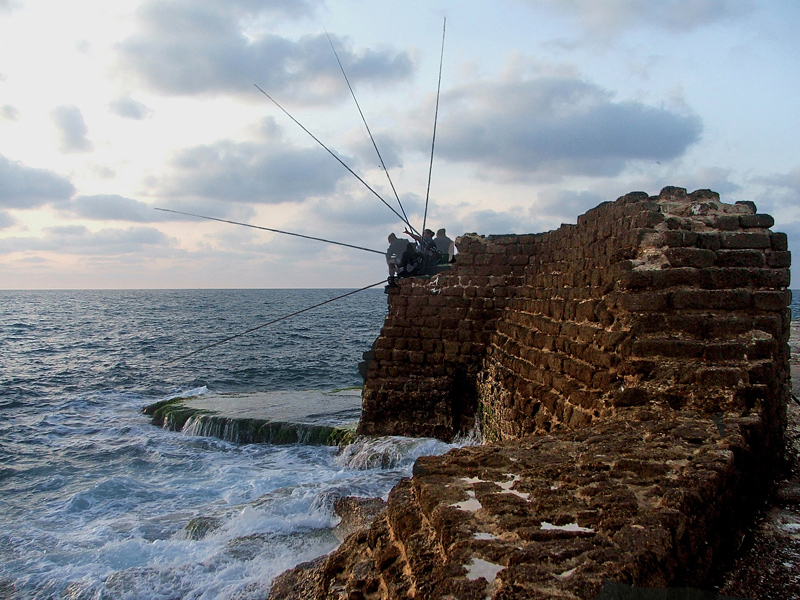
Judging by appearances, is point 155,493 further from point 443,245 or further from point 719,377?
point 719,377

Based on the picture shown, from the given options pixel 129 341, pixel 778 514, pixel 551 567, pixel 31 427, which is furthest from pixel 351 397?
pixel 129 341

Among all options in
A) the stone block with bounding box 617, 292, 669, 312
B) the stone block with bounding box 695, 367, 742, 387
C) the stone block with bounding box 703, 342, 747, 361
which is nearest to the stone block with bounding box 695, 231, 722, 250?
the stone block with bounding box 617, 292, 669, 312

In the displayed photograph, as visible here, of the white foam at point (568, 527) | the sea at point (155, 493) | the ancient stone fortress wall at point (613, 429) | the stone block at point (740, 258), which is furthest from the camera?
the sea at point (155, 493)

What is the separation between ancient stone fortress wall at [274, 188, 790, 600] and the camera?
2148 mm

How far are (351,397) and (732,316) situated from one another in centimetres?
1211

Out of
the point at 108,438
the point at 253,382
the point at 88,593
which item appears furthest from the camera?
the point at 253,382

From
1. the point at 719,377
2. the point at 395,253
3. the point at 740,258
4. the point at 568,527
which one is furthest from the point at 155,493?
the point at 740,258

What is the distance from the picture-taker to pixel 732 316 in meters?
4.31

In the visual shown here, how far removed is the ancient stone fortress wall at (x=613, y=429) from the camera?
2.15 m

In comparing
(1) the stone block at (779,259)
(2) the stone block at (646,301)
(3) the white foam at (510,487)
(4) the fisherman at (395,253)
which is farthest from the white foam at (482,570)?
(4) the fisherman at (395,253)

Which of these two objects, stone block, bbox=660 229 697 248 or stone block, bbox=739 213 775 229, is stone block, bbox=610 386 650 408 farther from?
stone block, bbox=739 213 775 229

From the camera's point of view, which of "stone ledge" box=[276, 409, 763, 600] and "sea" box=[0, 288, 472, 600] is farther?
"sea" box=[0, 288, 472, 600]

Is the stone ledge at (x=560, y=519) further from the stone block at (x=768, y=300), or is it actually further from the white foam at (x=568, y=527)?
the stone block at (x=768, y=300)

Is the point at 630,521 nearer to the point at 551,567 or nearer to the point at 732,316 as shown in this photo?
the point at 551,567
